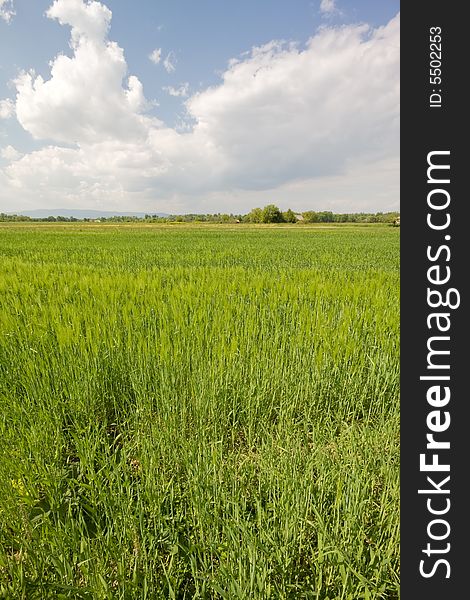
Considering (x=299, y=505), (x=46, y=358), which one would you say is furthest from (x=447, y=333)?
(x=46, y=358)

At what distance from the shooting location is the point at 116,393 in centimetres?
225

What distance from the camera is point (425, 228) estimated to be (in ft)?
4.39

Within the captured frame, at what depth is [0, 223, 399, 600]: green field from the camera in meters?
1.05

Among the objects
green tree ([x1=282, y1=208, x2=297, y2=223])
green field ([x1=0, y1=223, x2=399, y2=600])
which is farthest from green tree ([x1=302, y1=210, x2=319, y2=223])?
green field ([x1=0, y1=223, x2=399, y2=600])

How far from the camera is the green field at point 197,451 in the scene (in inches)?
41.5

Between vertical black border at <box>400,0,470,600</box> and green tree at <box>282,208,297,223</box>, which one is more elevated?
green tree at <box>282,208,297,223</box>

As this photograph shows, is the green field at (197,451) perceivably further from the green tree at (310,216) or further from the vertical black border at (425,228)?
the green tree at (310,216)

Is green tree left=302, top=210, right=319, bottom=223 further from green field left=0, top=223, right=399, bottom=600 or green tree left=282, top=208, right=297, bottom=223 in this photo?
green field left=0, top=223, right=399, bottom=600

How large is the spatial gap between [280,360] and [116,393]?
4.36 feet

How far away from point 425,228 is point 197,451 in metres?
1.64

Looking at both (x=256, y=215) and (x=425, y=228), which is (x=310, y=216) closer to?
(x=256, y=215)

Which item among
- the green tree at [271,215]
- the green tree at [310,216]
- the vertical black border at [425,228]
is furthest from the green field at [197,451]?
the green tree at [310,216]

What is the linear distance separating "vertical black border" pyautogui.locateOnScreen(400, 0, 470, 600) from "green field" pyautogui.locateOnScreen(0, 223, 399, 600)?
27 cm

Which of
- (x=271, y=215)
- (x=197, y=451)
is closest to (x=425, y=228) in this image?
(x=197, y=451)
